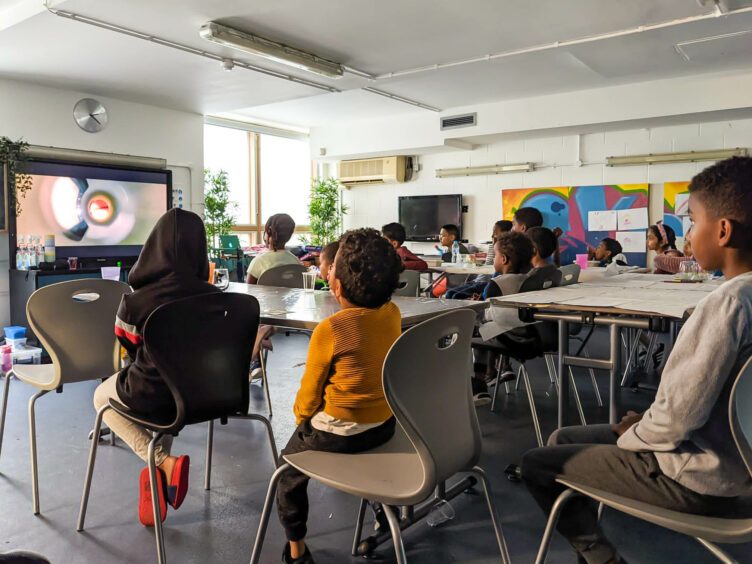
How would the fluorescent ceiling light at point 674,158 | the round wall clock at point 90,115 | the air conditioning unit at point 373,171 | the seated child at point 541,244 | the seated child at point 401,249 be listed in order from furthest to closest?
the air conditioning unit at point 373,171, the fluorescent ceiling light at point 674,158, the round wall clock at point 90,115, the seated child at point 401,249, the seated child at point 541,244

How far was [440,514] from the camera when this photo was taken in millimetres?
2146

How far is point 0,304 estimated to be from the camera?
5.40m

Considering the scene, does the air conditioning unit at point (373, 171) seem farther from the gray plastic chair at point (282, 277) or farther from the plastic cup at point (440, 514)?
the plastic cup at point (440, 514)

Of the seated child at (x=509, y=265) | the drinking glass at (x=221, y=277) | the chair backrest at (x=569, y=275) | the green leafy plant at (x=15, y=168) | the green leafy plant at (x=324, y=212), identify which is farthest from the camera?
the green leafy plant at (x=324, y=212)

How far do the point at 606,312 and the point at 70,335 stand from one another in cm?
208

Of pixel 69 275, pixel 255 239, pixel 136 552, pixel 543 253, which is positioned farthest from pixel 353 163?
pixel 136 552

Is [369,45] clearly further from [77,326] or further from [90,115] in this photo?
[77,326]

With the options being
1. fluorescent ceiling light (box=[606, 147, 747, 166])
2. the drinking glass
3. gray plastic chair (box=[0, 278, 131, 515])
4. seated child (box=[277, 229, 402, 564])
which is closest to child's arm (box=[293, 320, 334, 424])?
seated child (box=[277, 229, 402, 564])

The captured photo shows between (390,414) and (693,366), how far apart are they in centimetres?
80

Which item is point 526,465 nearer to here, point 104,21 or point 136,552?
point 136,552

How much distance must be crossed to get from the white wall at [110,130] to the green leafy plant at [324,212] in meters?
2.50

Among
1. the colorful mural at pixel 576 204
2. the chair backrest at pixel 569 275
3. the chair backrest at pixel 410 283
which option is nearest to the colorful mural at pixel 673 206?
the colorful mural at pixel 576 204

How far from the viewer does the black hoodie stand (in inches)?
73.9

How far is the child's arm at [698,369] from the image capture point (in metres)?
1.13
